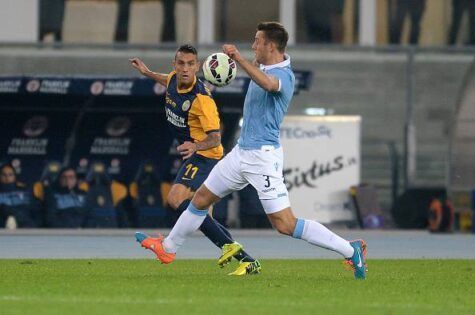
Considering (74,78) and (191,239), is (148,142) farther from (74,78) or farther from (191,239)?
(191,239)

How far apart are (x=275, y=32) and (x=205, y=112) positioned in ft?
7.14

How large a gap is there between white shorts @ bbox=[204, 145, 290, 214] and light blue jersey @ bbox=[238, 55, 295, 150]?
3.4 inches

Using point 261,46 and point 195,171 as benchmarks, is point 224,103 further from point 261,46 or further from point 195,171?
point 261,46

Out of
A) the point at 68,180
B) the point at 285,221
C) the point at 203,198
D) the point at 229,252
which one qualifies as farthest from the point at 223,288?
the point at 68,180

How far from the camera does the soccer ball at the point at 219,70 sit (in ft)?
49.3

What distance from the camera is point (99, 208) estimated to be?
2900 centimetres

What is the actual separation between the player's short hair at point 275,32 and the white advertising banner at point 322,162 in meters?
14.6

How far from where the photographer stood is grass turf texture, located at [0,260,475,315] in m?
11.9

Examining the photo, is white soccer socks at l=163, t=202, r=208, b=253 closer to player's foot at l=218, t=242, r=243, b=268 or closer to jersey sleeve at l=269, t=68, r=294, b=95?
player's foot at l=218, t=242, r=243, b=268

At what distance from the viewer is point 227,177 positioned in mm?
14781

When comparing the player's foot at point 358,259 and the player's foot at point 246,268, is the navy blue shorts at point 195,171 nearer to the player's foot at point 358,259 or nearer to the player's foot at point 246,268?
the player's foot at point 246,268

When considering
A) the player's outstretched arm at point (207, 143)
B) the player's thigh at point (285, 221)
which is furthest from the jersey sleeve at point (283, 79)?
the player's outstretched arm at point (207, 143)

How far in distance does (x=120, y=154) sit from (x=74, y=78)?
1869 millimetres

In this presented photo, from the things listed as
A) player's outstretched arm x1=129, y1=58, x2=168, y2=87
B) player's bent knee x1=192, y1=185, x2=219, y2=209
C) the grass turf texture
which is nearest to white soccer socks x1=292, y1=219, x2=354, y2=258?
the grass turf texture
